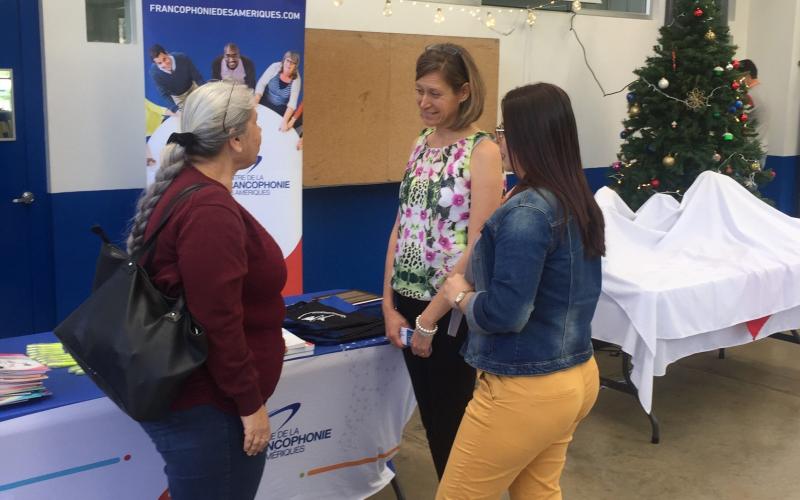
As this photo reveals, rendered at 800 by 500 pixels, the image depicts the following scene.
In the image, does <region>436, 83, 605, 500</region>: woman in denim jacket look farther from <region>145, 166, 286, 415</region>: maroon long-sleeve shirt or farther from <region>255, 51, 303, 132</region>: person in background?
<region>255, 51, 303, 132</region>: person in background

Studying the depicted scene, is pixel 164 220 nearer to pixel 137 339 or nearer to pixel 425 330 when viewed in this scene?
pixel 137 339

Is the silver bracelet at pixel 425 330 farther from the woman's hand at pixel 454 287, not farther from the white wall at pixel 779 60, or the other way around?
the white wall at pixel 779 60

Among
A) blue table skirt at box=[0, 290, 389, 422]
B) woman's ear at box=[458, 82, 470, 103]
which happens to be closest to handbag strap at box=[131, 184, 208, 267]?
blue table skirt at box=[0, 290, 389, 422]

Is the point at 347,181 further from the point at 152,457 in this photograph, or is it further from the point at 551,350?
the point at 551,350

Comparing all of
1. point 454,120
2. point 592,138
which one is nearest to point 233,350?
point 454,120

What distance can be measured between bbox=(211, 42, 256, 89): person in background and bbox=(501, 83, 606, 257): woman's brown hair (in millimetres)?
2214

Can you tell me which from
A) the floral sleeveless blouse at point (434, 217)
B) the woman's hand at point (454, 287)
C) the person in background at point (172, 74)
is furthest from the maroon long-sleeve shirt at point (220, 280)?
the person in background at point (172, 74)

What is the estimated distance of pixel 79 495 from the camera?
2.04m

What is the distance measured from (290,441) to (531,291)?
1.07m

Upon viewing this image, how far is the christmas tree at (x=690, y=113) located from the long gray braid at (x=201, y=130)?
4146 mm

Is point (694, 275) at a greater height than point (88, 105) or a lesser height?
lesser

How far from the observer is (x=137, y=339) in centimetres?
150

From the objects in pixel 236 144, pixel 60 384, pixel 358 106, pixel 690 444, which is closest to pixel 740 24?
pixel 358 106

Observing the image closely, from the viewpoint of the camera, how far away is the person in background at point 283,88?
3.86m
